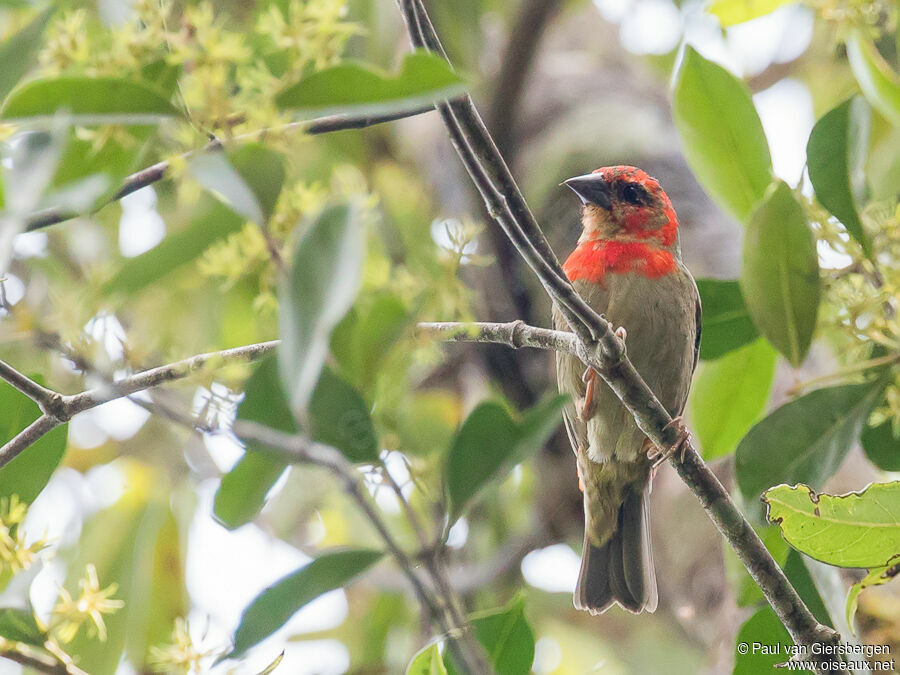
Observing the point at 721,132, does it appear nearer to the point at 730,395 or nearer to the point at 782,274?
the point at 782,274

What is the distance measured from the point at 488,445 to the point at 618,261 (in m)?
1.55

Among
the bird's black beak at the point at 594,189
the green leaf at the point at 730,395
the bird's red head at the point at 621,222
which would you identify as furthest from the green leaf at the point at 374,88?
the bird's black beak at the point at 594,189

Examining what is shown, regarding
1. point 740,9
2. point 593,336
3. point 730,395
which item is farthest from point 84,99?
point 740,9

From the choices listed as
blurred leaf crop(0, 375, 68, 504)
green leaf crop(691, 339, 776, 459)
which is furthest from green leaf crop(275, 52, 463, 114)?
green leaf crop(691, 339, 776, 459)

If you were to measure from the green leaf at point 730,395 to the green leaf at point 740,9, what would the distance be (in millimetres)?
894

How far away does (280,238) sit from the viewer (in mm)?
1718

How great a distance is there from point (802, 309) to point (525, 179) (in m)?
1.70

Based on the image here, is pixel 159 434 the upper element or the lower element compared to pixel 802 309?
lower

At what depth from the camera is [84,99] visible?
133cm

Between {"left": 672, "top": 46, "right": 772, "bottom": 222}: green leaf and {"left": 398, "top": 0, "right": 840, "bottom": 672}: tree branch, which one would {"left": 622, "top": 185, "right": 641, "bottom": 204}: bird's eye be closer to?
{"left": 672, "top": 46, "right": 772, "bottom": 222}: green leaf

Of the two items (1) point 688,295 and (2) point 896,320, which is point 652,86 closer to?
(1) point 688,295

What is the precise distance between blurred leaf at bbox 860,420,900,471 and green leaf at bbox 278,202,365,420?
1.64 meters

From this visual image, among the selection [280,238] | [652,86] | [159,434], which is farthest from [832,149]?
[159,434]

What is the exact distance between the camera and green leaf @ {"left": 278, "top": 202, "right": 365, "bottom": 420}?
3.06 ft
